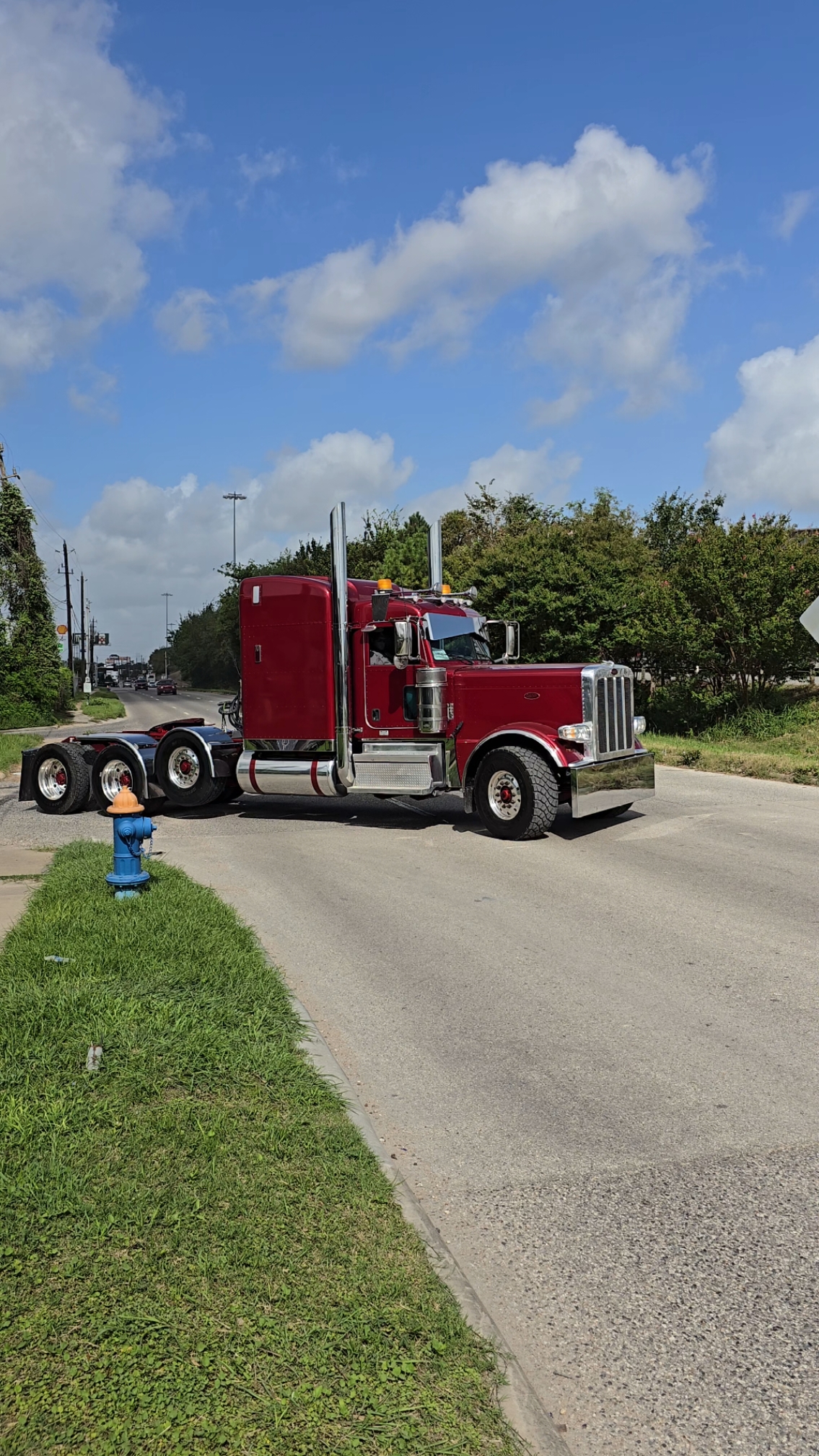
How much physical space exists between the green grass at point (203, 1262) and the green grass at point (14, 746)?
13.6m

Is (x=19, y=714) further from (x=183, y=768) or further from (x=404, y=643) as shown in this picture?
(x=404, y=643)

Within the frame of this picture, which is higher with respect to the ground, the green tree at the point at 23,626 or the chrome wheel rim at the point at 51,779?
the green tree at the point at 23,626

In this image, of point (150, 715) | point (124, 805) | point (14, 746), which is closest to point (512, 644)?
point (124, 805)

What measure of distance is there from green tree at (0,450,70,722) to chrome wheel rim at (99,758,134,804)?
23.1 meters

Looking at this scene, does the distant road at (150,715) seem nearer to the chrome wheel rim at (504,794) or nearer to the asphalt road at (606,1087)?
the chrome wheel rim at (504,794)

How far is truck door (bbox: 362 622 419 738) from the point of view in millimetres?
12414

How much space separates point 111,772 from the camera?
1405cm

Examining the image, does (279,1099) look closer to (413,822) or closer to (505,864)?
(505,864)

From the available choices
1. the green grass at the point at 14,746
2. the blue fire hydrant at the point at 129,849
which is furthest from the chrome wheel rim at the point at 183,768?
the blue fire hydrant at the point at 129,849

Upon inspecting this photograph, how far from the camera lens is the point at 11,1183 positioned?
3604 millimetres

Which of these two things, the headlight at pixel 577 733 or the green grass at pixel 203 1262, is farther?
the headlight at pixel 577 733

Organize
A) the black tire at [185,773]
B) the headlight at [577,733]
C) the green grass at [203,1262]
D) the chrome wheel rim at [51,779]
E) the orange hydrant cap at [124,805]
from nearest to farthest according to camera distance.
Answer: the green grass at [203,1262] < the orange hydrant cap at [124,805] < the headlight at [577,733] < the black tire at [185,773] < the chrome wheel rim at [51,779]

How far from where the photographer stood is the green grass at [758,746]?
17.0 m

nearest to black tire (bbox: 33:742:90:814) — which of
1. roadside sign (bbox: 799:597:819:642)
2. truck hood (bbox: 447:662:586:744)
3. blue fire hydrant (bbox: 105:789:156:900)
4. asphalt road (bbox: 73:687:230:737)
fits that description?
truck hood (bbox: 447:662:586:744)
